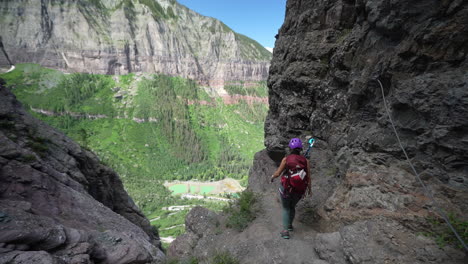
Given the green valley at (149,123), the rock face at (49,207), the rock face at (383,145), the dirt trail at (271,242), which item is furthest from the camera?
the green valley at (149,123)

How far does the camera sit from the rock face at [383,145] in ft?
12.2

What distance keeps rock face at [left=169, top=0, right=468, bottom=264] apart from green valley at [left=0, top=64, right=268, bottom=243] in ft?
189

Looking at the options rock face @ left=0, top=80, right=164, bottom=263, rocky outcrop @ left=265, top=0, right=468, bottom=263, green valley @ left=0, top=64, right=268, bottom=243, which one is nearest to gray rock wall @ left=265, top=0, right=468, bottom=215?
rocky outcrop @ left=265, top=0, right=468, bottom=263

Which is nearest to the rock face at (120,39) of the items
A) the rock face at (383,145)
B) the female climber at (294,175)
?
the rock face at (383,145)

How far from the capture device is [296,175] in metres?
5.01

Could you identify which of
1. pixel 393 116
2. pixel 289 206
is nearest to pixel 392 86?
pixel 393 116

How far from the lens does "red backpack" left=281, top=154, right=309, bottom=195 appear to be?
4992mm

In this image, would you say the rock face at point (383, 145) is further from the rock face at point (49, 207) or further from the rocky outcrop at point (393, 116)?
the rock face at point (49, 207)

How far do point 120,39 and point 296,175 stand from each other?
144m

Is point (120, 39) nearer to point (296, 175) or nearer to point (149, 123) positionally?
point (149, 123)

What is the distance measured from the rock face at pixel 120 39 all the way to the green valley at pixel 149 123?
7.75 meters

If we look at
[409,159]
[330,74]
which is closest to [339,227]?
[409,159]

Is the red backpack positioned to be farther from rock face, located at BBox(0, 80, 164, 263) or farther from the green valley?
the green valley

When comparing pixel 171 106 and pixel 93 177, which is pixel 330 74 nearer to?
pixel 93 177
